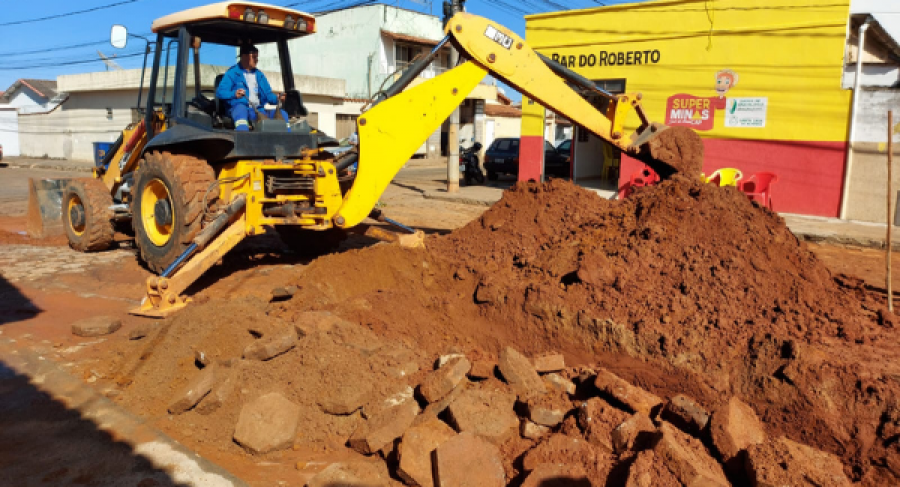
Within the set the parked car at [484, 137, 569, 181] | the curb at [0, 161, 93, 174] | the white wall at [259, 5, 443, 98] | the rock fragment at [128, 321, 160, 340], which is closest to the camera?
the rock fragment at [128, 321, 160, 340]

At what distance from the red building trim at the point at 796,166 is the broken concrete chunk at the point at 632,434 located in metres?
10.8

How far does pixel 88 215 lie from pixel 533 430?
685 cm

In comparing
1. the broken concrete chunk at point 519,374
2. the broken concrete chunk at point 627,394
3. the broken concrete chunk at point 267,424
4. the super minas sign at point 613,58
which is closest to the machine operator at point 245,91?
the broken concrete chunk at point 267,424

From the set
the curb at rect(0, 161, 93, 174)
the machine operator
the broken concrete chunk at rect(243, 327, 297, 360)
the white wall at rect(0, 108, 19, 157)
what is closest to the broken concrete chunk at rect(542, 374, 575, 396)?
the broken concrete chunk at rect(243, 327, 297, 360)

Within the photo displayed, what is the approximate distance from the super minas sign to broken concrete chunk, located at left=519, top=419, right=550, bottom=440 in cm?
1155

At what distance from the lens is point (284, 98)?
7.14 m

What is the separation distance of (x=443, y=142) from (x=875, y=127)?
87.0 feet

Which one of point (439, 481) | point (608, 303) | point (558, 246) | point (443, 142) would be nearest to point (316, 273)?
point (558, 246)

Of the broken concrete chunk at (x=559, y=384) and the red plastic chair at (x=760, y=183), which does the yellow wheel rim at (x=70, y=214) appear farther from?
the red plastic chair at (x=760, y=183)

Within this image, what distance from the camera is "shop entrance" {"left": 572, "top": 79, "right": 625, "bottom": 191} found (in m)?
16.9

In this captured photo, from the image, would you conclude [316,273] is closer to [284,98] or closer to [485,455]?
[284,98]

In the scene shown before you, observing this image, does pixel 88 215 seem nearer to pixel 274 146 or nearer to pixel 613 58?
pixel 274 146

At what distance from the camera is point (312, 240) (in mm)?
7906

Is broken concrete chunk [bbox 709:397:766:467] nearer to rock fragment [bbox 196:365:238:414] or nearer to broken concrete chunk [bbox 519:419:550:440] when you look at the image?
broken concrete chunk [bbox 519:419:550:440]
